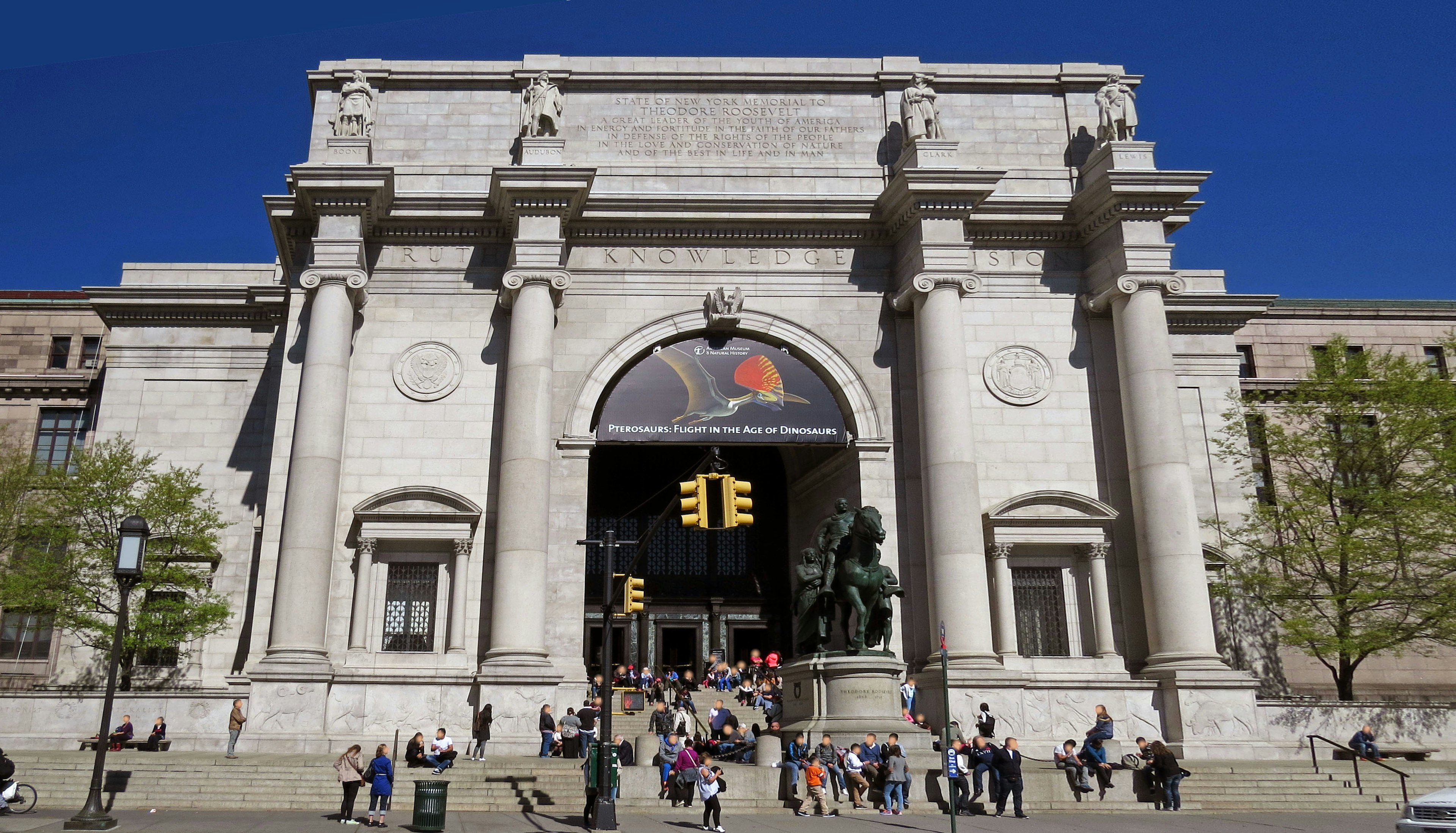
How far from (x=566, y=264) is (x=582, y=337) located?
2.24 m

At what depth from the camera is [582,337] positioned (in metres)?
32.6

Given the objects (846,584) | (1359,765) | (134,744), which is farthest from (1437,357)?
(134,744)

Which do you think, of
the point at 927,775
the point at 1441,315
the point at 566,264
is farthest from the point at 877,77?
the point at 1441,315

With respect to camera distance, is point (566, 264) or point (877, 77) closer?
point (566, 264)

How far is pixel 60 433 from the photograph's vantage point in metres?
45.9

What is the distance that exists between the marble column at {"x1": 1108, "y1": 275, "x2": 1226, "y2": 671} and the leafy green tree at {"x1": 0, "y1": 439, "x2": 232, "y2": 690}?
25.2 meters

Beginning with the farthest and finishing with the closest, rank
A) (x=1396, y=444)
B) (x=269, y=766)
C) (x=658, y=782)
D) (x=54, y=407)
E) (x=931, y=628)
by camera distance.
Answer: (x=54, y=407), (x=1396, y=444), (x=931, y=628), (x=269, y=766), (x=658, y=782)

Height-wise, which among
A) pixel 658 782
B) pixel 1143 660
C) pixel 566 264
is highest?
pixel 566 264

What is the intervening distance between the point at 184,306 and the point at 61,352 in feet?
46.7

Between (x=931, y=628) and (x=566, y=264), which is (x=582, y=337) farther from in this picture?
(x=931, y=628)

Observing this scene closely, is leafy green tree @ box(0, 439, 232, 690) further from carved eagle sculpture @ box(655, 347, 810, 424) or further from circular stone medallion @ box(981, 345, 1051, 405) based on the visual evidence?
circular stone medallion @ box(981, 345, 1051, 405)

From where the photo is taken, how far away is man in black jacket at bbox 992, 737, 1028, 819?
68.4 feet

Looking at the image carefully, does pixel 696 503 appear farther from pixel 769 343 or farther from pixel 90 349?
pixel 90 349

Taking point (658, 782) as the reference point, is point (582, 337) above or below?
above
